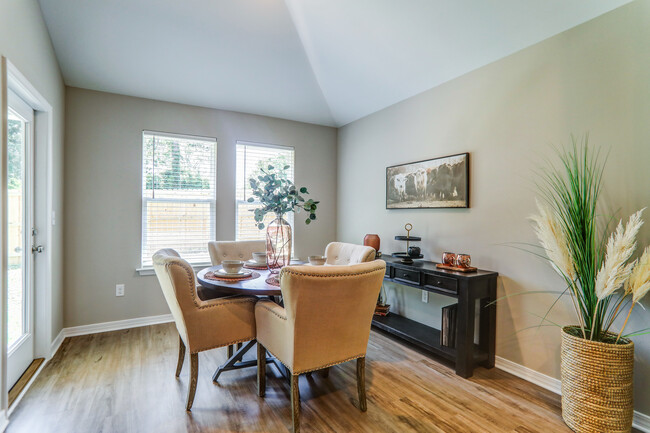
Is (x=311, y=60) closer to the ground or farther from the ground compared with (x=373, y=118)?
farther from the ground

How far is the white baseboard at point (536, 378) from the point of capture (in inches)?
78.0

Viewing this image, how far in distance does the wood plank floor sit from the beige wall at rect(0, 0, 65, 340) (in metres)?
0.80

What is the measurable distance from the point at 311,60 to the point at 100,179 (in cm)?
249

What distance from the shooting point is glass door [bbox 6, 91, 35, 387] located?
2.27 metres

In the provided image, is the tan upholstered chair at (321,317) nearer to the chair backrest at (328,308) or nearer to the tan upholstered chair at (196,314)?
the chair backrest at (328,308)

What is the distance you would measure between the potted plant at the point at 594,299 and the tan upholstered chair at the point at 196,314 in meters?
1.91

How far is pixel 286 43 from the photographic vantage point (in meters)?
3.45

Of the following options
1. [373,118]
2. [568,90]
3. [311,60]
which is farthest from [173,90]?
[568,90]

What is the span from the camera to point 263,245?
3.43 m

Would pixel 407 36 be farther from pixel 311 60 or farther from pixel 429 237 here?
pixel 429 237

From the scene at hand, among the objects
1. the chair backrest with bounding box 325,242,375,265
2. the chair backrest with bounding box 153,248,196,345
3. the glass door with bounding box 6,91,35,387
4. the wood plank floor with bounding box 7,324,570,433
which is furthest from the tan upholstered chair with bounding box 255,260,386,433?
the glass door with bounding box 6,91,35,387

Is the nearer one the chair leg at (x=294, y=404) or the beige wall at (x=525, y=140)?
the chair leg at (x=294, y=404)

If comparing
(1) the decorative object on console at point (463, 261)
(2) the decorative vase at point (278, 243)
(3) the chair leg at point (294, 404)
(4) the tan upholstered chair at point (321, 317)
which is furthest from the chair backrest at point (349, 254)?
(3) the chair leg at point (294, 404)

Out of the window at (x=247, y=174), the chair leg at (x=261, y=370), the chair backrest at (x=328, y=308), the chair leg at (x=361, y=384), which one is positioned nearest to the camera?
the chair backrest at (x=328, y=308)
